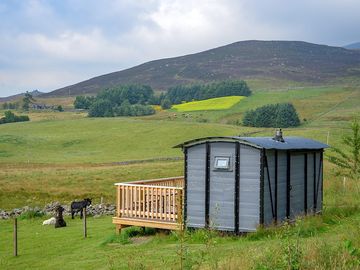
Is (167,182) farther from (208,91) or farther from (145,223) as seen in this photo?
(208,91)

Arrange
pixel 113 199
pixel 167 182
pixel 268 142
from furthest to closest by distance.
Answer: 1. pixel 113 199
2. pixel 167 182
3. pixel 268 142

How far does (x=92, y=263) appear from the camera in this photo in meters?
14.2

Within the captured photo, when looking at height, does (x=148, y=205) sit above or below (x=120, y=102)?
below

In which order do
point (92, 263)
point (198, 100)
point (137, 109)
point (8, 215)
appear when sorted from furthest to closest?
point (198, 100)
point (137, 109)
point (8, 215)
point (92, 263)

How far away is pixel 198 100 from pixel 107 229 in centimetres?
14856

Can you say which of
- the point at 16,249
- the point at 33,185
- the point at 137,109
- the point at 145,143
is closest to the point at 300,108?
the point at 137,109

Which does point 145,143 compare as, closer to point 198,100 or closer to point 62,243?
point 62,243

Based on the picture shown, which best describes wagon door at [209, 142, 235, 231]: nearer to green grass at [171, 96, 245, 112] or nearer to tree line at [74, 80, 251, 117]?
green grass at [171, 96, 245, 112]

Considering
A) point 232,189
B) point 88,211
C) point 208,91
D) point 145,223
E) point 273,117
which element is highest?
point 208,91

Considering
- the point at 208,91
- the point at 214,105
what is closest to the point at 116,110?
the point at 214,105

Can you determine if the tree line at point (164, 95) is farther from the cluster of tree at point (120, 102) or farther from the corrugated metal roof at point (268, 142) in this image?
the corrugated metal roof at point (268, 142)

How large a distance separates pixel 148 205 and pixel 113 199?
15.7 m

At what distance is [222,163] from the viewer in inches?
654

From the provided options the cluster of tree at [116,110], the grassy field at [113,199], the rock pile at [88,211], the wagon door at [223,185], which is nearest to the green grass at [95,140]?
→ the grassy field at [113,199]
